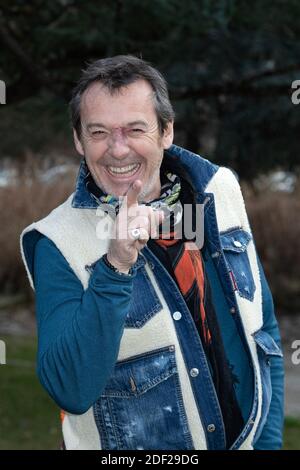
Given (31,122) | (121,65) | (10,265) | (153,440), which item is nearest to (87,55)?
(31,122)

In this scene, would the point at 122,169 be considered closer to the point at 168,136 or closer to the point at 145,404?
the point at 168,136

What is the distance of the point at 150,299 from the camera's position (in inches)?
91.7

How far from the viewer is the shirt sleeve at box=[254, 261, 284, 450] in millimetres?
2530

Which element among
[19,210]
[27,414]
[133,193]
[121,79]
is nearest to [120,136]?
[121,79]

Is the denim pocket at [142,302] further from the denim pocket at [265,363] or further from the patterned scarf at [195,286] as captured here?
the denim pocket at [265,363]

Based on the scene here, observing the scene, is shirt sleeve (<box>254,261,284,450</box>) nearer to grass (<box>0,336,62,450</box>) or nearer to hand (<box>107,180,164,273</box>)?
hand (<box>107,180,164,273</box>)

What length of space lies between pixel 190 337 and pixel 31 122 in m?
5.38

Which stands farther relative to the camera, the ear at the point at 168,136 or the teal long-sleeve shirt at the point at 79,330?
the ear at the point at 168,136

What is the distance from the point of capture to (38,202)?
36.5ft

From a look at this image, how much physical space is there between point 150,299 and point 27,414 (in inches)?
171

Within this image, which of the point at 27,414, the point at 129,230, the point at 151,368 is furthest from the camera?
the point at 27,414

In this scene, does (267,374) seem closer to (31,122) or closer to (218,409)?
(218,409)

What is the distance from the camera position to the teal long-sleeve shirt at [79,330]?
2.02 meters

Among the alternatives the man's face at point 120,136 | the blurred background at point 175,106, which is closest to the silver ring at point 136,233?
the man's face at point 120,136
